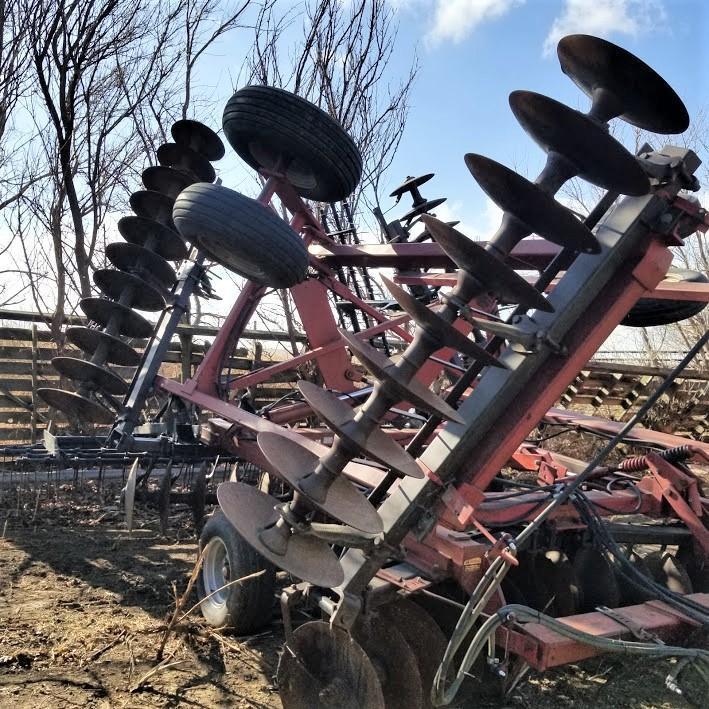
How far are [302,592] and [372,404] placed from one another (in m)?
0.81

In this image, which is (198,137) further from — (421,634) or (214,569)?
(421,634)

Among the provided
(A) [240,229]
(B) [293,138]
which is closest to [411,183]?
(B) [293,138]

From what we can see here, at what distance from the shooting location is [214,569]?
3443 mm

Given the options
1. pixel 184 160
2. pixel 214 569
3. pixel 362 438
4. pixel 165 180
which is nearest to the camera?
pixel 362 438

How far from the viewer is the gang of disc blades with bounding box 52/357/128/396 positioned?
179 inches

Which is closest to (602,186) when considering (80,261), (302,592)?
(302,592)

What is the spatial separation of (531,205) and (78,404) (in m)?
3.58

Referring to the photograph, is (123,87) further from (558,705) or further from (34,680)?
(558,705)

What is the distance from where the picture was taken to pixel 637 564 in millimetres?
3369

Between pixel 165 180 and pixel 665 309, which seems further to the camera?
pixel 165 180

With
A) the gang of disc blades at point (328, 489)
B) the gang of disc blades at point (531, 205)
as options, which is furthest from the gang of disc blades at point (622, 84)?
the gang of disc blades at point (328, 489)

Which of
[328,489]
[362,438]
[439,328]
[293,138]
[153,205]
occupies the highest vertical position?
[293,138]

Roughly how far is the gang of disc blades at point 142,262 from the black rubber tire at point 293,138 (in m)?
0.95

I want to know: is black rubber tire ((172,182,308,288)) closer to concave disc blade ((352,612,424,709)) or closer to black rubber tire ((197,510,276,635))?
black rubber tire ((197,510,276,635))
